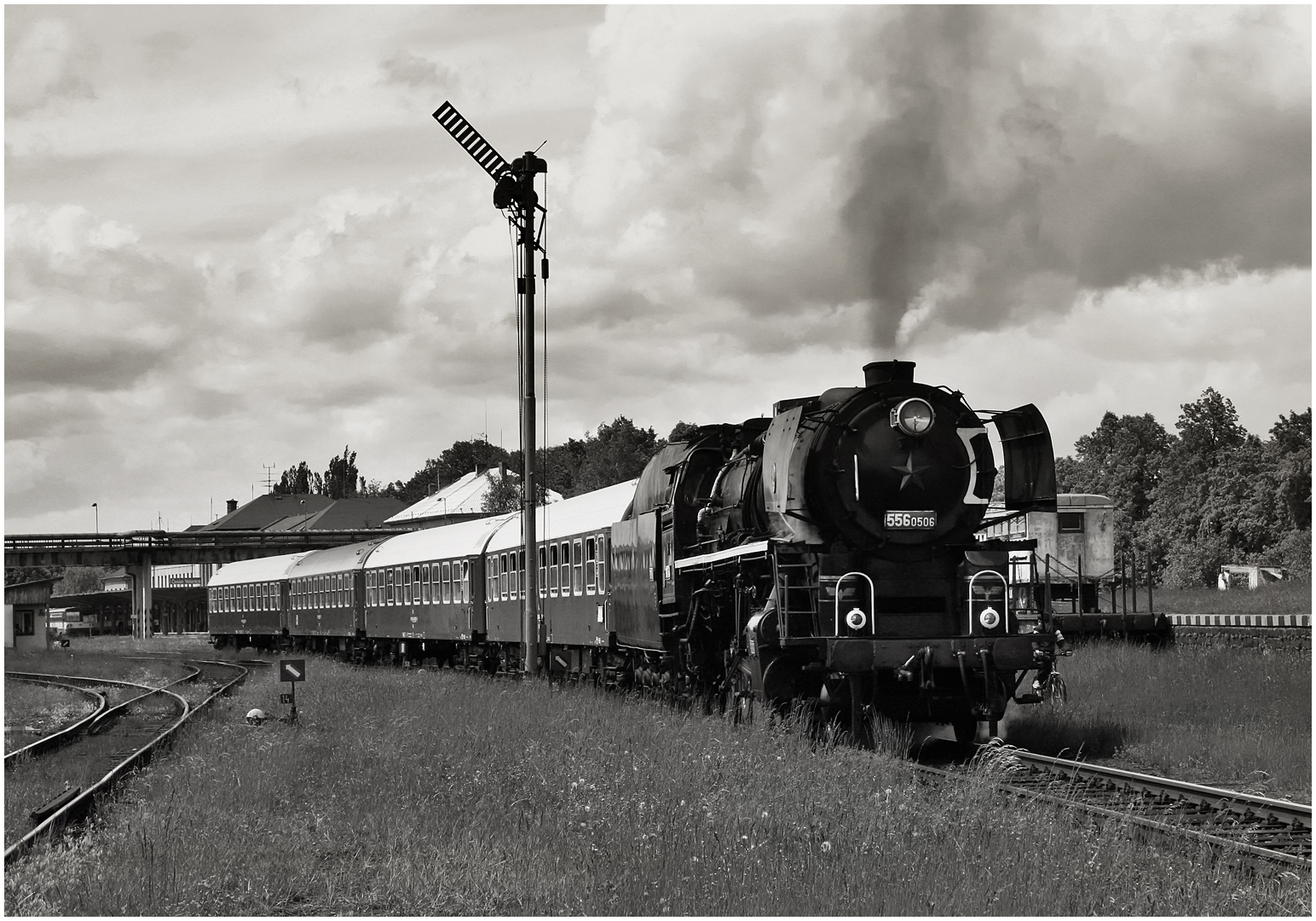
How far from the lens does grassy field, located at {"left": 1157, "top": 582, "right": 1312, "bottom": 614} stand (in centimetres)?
3984

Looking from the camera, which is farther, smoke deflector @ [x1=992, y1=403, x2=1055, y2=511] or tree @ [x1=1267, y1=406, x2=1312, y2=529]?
tree @ [x1=1267, y1=406, x2=1312, y2=529]

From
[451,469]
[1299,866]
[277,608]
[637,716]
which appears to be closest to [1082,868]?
[1299,866]

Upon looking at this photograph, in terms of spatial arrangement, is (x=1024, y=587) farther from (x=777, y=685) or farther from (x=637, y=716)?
(x=637, y=716)

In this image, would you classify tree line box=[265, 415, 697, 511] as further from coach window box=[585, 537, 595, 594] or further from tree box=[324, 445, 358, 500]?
coach window box=[585, 537, 595, 594]

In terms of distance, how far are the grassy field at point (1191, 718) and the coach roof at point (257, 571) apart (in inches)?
1280

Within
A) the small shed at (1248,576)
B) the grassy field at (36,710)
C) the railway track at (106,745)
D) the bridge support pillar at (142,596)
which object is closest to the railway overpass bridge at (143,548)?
the bridge support pillar at (142,596)

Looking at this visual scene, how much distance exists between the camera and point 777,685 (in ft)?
39.9

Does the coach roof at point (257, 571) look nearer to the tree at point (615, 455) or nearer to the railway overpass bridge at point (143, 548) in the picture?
the railway overpass bridge at point (143, 548)

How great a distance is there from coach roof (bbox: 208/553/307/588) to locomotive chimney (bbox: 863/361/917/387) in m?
35.4

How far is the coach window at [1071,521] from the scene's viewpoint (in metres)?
31.5

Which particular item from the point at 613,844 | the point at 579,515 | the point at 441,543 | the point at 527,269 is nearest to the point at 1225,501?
the point at 441,543

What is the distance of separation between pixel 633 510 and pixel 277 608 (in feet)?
104

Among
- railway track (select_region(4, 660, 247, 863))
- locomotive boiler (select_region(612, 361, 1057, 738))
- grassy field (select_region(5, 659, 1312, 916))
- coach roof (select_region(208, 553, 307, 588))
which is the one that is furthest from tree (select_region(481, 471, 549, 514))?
grassy field (select_region(5, 659, 1312, 916))

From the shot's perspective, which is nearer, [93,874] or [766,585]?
[93,874]
